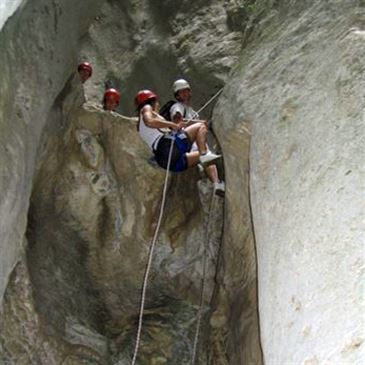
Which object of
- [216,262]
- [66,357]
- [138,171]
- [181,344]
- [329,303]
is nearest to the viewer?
[329,303]

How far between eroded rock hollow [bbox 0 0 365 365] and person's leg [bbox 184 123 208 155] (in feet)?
1.57

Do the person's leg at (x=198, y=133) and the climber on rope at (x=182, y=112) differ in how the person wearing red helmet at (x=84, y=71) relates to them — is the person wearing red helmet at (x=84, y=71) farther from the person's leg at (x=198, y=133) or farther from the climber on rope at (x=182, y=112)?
the person's leg at (x=198, y=133)

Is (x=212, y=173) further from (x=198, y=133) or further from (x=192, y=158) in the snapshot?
(x=198, y=133)

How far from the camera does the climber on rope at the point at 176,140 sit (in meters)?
8.38

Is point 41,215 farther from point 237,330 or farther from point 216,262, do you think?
point 237,330

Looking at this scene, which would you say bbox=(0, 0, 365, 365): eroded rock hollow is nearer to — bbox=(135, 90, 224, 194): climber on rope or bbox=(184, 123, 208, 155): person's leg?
bbox=(135, 90, 224, 194): climber on rope

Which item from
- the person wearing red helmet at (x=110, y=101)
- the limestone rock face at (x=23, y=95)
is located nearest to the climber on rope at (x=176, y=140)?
the limestone rock face at (x=23, y=95)

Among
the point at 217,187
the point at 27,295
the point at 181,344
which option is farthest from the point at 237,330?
the point at 27,295

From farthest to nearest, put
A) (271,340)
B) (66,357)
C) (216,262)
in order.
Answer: (216,262), (66,357), (271,340)

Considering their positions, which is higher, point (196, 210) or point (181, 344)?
point (196, 210)

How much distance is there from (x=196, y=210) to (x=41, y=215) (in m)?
1.85

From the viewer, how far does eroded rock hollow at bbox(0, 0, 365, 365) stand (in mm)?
4723

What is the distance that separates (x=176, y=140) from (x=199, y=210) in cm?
92

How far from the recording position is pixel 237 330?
730 cm
